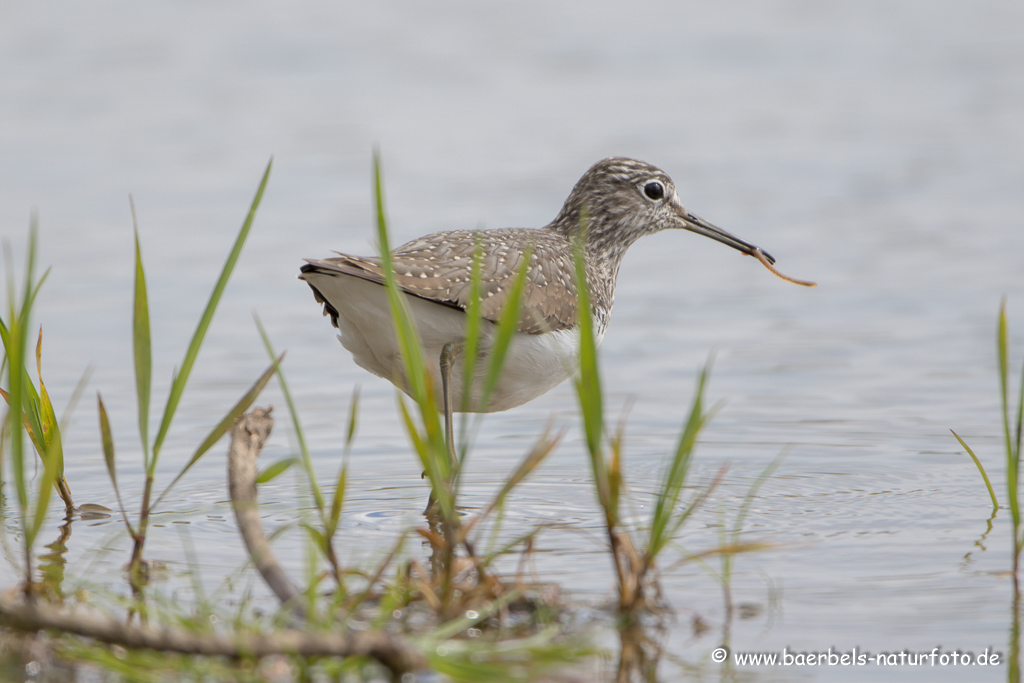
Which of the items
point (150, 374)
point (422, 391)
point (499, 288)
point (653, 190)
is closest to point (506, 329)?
point (422, 391)

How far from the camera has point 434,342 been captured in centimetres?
624

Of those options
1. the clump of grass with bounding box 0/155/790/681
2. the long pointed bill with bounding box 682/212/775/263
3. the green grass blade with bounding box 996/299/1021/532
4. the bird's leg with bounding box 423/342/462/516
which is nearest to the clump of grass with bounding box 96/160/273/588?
the clump of grass with bounding box 0/155/790/681

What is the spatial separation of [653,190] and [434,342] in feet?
8.26

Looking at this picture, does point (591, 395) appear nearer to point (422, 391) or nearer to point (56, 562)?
point (422, 391)

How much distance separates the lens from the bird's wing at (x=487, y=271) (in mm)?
5715

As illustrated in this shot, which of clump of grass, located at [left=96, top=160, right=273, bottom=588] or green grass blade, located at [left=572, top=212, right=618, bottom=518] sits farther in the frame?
clump of grass, located at [left=96, top=160, right=273, bottom=588]

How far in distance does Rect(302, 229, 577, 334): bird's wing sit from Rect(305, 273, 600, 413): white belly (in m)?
0.08

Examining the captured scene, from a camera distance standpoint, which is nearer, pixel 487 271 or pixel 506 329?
pixel 506 329

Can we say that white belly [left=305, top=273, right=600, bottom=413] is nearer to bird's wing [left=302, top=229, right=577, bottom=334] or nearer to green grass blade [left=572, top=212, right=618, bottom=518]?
bird's wing [left=302, top=229, right=577, bottom=334]

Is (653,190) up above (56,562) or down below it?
above

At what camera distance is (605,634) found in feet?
14.0

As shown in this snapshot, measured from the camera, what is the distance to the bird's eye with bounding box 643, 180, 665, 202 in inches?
320

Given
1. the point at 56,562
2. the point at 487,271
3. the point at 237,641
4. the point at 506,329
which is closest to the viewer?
the point at 237,641

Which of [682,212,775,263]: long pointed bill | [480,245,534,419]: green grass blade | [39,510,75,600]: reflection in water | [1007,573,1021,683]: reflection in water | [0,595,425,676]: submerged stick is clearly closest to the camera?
[0,595,425,676]: submerged stick
